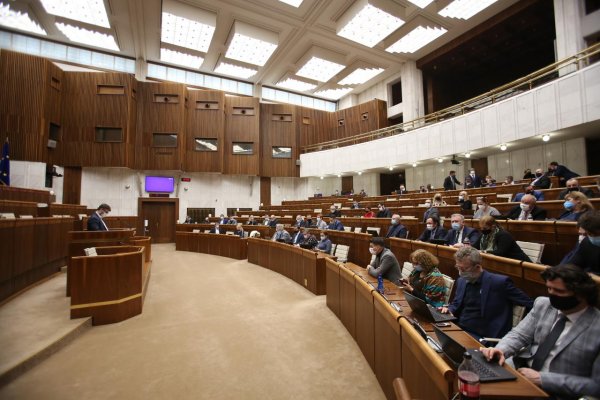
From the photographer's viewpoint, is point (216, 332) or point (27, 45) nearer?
point (216, 332)

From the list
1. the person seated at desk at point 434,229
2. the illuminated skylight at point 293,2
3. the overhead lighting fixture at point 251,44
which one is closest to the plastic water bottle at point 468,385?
the person seated at desk at point 434,229

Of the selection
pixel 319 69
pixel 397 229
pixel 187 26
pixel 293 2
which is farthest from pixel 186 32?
pixel 397 229

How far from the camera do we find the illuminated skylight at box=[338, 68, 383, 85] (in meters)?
15.1

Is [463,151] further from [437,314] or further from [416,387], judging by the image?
[416,387]

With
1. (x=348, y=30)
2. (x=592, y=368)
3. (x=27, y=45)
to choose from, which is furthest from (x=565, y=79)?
(x=27, y=45)

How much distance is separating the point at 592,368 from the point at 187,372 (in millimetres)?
2750

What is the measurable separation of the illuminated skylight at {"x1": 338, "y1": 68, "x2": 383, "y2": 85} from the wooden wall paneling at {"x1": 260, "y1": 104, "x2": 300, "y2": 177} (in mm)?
3310

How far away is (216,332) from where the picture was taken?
3.49 meters

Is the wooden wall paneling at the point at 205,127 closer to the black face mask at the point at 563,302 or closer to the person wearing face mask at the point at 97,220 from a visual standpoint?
the person wearing face mask at the point at 97,220

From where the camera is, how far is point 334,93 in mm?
18359

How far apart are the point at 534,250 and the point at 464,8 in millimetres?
10315

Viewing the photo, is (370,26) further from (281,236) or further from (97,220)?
(97,220)

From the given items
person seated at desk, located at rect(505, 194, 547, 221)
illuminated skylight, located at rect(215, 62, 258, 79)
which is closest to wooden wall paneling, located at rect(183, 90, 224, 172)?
illuminated skylight, located at rect(215, 62, 258, 79)

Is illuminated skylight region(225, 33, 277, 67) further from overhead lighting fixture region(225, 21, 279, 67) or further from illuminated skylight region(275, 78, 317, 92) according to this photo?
illuminated skylight region(275, 78, 317, 92)
